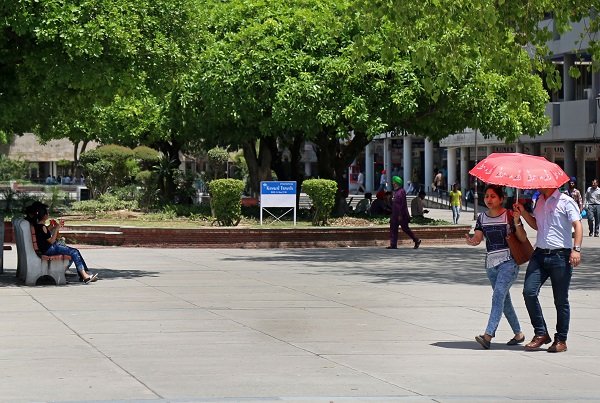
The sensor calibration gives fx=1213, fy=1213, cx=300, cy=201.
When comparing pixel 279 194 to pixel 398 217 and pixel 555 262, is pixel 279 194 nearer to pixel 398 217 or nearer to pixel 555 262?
pixel 398 217

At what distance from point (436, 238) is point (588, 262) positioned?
21.1ft

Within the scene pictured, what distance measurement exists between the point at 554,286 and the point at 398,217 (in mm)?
16446

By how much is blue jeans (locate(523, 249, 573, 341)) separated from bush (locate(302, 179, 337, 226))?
1918 cm

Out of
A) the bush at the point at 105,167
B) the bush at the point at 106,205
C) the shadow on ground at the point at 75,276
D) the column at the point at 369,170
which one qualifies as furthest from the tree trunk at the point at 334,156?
the column at the point at 369,170

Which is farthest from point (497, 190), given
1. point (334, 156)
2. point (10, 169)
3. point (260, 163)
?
point (10, 169)

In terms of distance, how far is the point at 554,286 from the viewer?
40.2 feet

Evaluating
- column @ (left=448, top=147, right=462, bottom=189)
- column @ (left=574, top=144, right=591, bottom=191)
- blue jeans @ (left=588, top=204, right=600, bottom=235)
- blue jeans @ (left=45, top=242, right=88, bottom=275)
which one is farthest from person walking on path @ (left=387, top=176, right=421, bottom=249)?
column @ (left=448, top=147, right=462, bottom=189)

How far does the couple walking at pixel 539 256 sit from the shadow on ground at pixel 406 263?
300 inches

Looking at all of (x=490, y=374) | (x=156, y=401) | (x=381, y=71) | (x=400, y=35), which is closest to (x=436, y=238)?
(x=381, y=71)

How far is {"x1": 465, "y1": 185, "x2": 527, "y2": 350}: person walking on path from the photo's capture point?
481 inches

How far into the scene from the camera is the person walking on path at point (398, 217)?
2876 cm

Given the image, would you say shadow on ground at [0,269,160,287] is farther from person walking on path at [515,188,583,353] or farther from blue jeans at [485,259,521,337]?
person walking on path at [515,188,583,353]

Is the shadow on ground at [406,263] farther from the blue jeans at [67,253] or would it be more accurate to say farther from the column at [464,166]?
the column at [464,166]

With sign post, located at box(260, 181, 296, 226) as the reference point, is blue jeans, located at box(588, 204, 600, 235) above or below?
below
